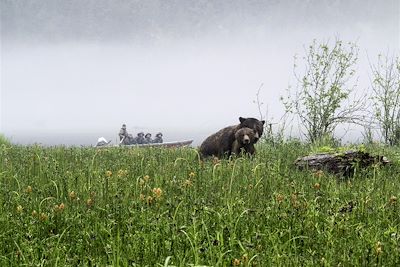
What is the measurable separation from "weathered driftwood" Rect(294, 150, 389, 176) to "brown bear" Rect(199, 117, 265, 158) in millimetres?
2385

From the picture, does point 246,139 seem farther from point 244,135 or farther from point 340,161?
point 340,161

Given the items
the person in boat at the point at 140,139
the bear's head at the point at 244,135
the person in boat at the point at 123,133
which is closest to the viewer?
the bear's head at the point at 244,135

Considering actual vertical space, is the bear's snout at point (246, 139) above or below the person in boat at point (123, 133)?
below

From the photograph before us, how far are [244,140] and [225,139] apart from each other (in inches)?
36.5

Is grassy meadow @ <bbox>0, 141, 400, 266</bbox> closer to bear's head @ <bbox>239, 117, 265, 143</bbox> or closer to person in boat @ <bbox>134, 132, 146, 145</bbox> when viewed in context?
bear's head @ <bbox>239, 117, 265, 143</bbox>

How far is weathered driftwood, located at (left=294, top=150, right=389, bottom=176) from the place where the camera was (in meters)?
11.1

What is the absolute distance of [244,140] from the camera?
13086mm

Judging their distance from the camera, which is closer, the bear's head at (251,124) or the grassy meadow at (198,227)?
the grassy meadow at (198,227)

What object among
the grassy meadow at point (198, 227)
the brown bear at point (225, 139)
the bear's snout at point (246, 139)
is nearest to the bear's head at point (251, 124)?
the brown bear at point (225, 139)

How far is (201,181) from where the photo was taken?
8227mm

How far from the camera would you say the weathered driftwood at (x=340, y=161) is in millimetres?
11141

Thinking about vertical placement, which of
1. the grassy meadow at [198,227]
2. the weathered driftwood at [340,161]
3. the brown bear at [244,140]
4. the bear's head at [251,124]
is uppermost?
the bear's head at [251,124]

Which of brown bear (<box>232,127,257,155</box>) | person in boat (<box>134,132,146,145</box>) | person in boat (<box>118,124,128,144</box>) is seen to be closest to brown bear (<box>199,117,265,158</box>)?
brown bear (<box>232,127,257,155</box>)

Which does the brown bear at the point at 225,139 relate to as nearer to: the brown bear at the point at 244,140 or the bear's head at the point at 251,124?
the bear's head at the point at 251,124
